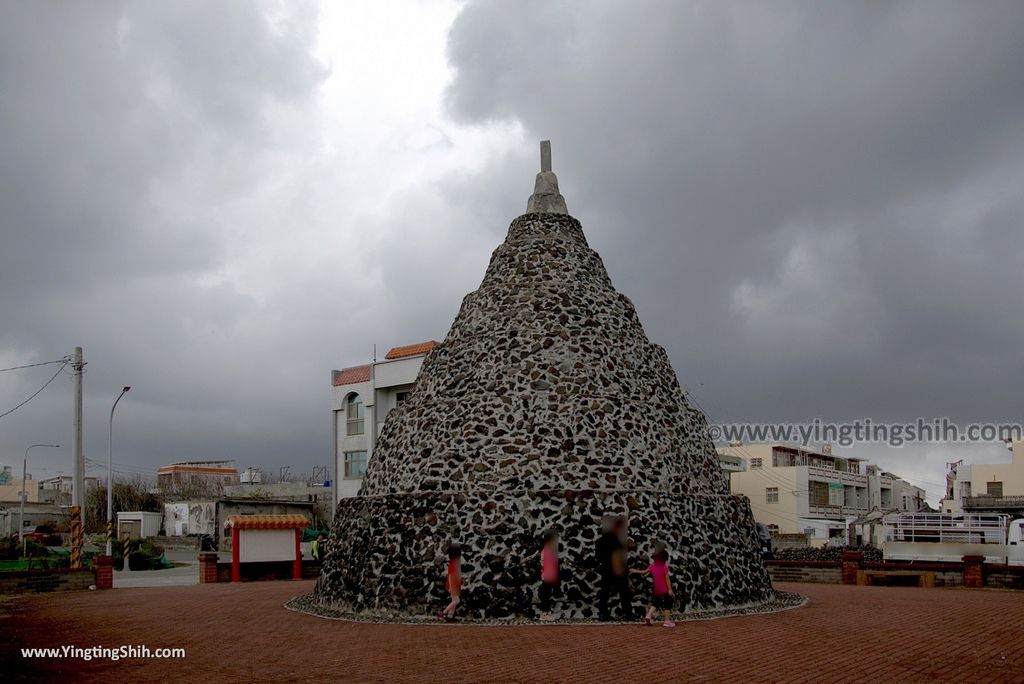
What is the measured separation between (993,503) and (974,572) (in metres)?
25.0

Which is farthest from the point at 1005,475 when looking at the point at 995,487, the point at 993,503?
the point at 993,503

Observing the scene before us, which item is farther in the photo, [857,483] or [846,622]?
[857,483]

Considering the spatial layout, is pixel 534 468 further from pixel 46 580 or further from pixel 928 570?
pixel 46 580

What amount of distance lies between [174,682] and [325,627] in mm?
4059

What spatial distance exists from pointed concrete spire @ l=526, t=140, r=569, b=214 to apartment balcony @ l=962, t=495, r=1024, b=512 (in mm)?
33440

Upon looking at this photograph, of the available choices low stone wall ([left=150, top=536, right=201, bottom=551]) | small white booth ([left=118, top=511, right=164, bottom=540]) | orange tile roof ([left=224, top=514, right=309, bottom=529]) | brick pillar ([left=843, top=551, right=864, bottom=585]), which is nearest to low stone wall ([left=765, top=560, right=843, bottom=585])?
brick pillar ([left=843, top=551, right=864, bottom=585])

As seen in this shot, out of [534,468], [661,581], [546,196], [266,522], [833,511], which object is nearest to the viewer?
[661,581]

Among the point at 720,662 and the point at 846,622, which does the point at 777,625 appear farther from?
the point at 720,662

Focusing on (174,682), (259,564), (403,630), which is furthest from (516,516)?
(259,564)

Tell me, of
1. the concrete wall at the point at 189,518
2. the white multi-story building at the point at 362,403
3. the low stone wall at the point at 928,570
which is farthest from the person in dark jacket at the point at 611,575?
the concrete wall at the point at 189,518

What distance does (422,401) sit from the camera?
48.7ft

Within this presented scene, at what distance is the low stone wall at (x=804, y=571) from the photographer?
22109 millimetres

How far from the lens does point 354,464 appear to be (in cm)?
3941

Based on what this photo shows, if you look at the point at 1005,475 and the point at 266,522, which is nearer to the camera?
the point at 266,522
